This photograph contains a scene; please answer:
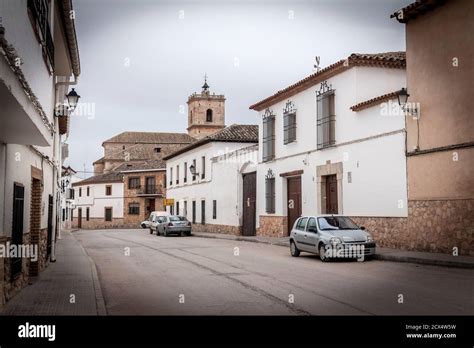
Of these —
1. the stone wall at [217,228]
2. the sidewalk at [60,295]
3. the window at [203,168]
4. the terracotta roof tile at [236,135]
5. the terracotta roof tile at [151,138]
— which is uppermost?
the terracotta roof tile at [151,138]

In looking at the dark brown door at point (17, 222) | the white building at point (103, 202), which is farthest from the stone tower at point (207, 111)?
the dark brown door at point (17, 222)

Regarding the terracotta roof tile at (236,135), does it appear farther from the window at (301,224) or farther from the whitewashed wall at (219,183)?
the window at (301,224)

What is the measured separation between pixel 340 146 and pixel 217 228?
55.2 ft

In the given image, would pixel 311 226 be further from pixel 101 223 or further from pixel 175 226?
pixel 101 223

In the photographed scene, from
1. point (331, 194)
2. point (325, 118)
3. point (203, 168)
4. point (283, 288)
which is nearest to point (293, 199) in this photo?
point (331, 194)

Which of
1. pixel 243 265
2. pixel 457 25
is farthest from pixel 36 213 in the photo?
pixel 457 25

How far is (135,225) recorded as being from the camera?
217 feet

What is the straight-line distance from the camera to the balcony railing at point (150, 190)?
64.9 m

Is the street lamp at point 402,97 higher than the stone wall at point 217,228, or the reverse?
the street lamp at point 402,97

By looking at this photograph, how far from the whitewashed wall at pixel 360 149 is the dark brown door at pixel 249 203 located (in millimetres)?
Result: 4581

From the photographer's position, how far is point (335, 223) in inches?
650

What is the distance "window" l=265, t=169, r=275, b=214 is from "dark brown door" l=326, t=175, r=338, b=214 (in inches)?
215

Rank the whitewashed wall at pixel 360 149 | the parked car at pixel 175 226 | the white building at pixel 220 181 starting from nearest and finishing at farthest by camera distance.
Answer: the whitewashed wall at pixel 360 149 < the white building at pixel 220 181 < the parked car at pixel 175 226
